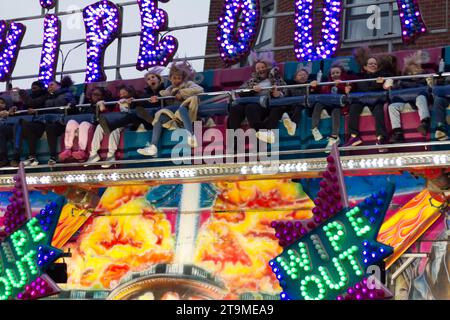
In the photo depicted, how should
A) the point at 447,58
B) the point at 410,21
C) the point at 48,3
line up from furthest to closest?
the point at 48,3 → the point at 410,21 → the point at 447,58

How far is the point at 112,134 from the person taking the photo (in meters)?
15.0

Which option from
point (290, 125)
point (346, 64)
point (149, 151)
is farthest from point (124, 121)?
point (346, 64)

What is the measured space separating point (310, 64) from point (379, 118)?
2.21m

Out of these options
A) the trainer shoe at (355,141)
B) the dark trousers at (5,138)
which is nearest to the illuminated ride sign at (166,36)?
the dark trousers at (5,138)

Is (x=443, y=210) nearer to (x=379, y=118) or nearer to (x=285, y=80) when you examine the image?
(x=379, y=118)

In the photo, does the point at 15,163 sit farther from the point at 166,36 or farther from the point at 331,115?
the point at 331,115

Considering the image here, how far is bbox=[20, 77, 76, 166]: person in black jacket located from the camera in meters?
15.5

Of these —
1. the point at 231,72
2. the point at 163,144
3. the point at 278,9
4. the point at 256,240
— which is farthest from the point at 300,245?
the point at 278,9

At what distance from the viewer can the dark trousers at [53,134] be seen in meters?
15.5

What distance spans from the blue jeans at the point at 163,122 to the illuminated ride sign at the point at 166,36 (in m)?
2.22

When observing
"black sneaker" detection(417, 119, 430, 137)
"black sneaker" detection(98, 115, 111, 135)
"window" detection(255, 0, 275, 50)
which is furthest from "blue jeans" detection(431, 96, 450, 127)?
"window" detection(255, 0, 275, 50)

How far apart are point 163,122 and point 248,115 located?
1.34 metres

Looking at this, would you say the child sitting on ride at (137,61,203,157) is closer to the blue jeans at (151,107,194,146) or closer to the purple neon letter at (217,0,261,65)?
the blue jeans at (151,107,194,146)

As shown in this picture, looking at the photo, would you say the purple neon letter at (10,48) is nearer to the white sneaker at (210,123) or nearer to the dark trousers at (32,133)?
the dark trousers at (32,133)
